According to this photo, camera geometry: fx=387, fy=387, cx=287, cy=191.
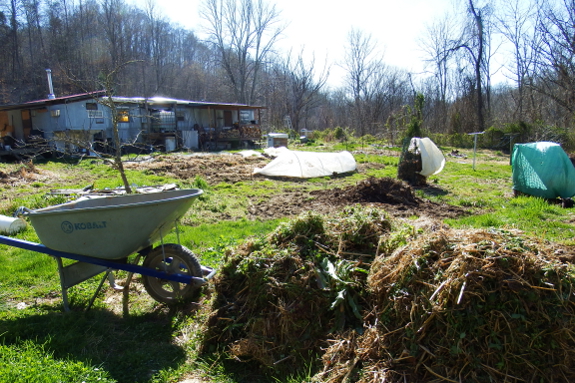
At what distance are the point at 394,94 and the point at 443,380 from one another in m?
38.2

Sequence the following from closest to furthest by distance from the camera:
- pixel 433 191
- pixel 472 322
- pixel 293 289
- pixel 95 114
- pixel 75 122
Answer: pixel 472 322 → pixel 293 289 → pixel 433 191 → pixel 75 122 → pixel 95 114

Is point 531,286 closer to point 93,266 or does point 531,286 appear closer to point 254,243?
point 254,243

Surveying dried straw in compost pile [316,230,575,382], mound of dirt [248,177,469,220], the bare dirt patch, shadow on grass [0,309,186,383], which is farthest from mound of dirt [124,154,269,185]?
dried straw in compost pile [316,230,575,382]

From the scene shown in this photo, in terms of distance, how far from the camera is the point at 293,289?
298 centimetres

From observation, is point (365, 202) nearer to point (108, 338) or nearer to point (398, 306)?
point (398, 306)

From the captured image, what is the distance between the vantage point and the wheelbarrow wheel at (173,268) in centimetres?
365

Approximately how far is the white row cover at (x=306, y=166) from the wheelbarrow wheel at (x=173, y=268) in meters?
9.59

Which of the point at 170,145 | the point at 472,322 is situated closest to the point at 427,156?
the point at 472,322

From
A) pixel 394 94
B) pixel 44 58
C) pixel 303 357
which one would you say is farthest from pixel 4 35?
pixel 303 357

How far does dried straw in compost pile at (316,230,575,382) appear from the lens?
219 centimetres

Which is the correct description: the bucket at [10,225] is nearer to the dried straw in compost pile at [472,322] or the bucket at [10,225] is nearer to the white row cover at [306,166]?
the dried straw in compost pile at [472,322]

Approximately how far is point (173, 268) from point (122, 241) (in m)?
0.53

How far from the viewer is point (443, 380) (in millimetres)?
2172

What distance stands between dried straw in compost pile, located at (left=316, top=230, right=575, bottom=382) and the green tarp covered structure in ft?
22.7
